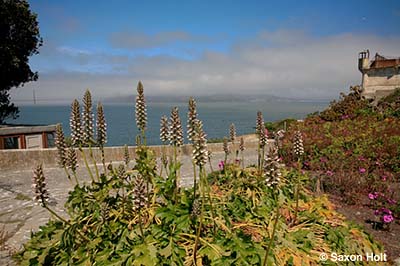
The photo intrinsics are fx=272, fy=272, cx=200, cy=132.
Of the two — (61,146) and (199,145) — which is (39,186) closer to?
(61,146)

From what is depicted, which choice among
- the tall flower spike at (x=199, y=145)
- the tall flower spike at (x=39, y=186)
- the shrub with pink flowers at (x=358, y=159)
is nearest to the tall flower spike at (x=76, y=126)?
the tall flower spike at (x=39, y=186)

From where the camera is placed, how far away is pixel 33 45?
24531 millimetres

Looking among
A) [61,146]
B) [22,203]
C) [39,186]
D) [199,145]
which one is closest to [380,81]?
[199,145]

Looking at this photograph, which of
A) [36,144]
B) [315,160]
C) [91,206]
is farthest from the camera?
[36,144]

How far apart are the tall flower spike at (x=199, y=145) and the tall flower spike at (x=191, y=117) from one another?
219 millimetres

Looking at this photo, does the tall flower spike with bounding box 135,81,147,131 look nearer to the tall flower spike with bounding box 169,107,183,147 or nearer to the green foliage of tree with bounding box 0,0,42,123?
the tall flower spike with bounding box 169,107,183,147

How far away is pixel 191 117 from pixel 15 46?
25445mm

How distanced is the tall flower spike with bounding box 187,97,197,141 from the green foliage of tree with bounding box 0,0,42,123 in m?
24.3

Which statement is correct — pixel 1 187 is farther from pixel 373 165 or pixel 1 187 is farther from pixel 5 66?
pixel 5 66

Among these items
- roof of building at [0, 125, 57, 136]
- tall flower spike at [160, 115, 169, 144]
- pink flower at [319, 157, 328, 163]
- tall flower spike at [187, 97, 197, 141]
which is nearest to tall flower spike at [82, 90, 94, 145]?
tall flower spike at [160, 115, 169, 144]

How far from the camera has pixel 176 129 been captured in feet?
13.4

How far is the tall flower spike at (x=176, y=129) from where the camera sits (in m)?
4.05

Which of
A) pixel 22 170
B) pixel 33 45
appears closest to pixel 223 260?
pixel 22 170

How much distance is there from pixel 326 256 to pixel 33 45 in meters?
28.2
